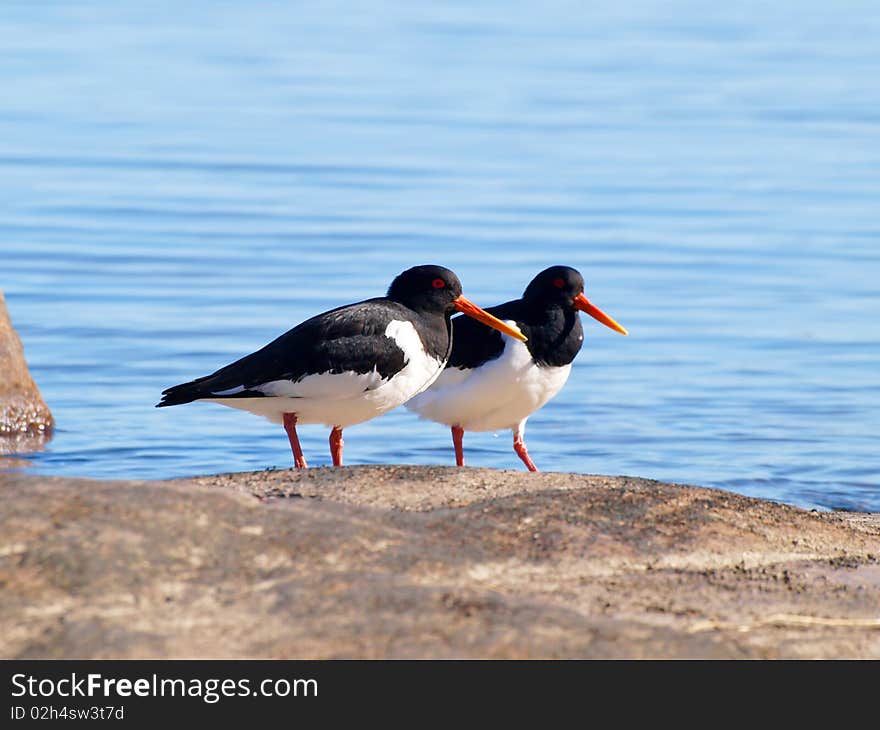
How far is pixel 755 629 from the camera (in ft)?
13.9

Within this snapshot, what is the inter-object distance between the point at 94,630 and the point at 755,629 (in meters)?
1.67

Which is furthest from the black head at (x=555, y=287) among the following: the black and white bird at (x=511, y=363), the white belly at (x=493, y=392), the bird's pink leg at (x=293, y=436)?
the bird's pink leg at (x=293, y=436)

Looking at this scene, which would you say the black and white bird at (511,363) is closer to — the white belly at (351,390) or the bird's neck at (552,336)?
the bird's neck at (552,336)

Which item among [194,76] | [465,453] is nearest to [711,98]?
[194,76]

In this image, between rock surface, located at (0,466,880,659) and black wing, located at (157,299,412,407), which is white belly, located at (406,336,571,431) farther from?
rock surface, located at (0,466,880,659)

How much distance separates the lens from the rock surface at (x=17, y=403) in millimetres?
9266

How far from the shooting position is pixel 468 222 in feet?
51.3

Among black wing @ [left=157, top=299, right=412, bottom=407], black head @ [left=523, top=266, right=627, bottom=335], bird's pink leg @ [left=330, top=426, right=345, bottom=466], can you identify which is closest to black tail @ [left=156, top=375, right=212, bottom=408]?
black wing @ [left=157, top=299, right=412, bottom=407]

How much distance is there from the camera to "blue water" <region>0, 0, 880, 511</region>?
33.0 ft

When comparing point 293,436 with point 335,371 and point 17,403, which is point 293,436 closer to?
point 335,371

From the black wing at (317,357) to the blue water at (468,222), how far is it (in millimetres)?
1845

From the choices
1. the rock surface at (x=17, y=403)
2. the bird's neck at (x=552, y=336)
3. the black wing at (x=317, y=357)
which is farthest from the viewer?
the rock surface at (x=17, y=403)

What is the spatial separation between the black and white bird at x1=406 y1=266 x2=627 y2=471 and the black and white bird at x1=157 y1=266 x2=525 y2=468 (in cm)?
48

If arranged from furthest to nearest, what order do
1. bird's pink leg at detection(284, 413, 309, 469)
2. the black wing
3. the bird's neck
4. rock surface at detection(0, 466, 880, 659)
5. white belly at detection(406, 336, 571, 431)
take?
the bird's neck < white belly at detection(406, 336, 571, 431) < bird's pink leg at detection(284, 413, 309, 469) < the black wing < rock surface at detection(0, 466, 880, 659)
